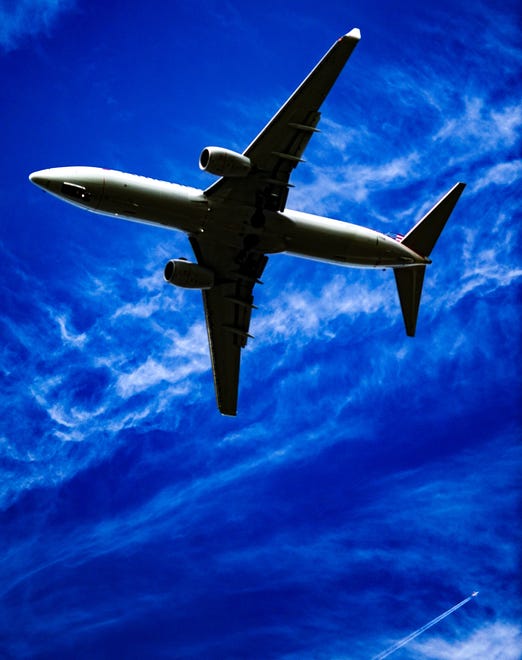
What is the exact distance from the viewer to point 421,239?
205 feet

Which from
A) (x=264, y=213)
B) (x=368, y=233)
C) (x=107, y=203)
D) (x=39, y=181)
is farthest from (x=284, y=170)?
(x=39, y=181)

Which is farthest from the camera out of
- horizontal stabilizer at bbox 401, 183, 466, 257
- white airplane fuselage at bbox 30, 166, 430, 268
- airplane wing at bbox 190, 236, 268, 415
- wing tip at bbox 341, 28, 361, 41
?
horizontal stabilizer at bbox 401, 183, 466, 257

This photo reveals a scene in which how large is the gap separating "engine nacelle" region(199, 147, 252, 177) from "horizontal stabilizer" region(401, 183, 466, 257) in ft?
43.3

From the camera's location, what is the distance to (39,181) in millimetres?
53719

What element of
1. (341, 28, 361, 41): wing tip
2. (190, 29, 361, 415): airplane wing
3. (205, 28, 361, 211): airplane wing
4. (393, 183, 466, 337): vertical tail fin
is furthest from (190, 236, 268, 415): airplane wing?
(341, 28, 361, 41): wing tip

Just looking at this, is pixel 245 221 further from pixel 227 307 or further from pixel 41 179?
pixel 41 179

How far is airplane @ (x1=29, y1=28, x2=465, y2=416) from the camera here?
53.9 m

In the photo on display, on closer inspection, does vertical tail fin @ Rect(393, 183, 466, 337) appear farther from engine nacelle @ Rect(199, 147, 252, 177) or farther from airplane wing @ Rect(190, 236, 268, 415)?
engine nacelle @ Rect(199, 147, 252, 177)

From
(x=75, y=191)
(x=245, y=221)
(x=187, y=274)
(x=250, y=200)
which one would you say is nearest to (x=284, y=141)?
(x=250, y=200)

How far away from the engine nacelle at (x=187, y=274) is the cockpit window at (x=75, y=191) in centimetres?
753

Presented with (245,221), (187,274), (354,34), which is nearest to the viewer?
(354,34)

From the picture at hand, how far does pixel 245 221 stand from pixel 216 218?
6.25 ft

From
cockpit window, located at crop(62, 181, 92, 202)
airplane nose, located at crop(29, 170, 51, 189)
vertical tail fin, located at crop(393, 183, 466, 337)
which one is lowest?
vertical tail fin, located at crop(393, 183, 466, 337)

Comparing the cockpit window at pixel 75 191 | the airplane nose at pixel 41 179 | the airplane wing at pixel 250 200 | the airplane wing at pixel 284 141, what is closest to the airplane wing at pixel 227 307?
the airplane wing at pixel 250 200
